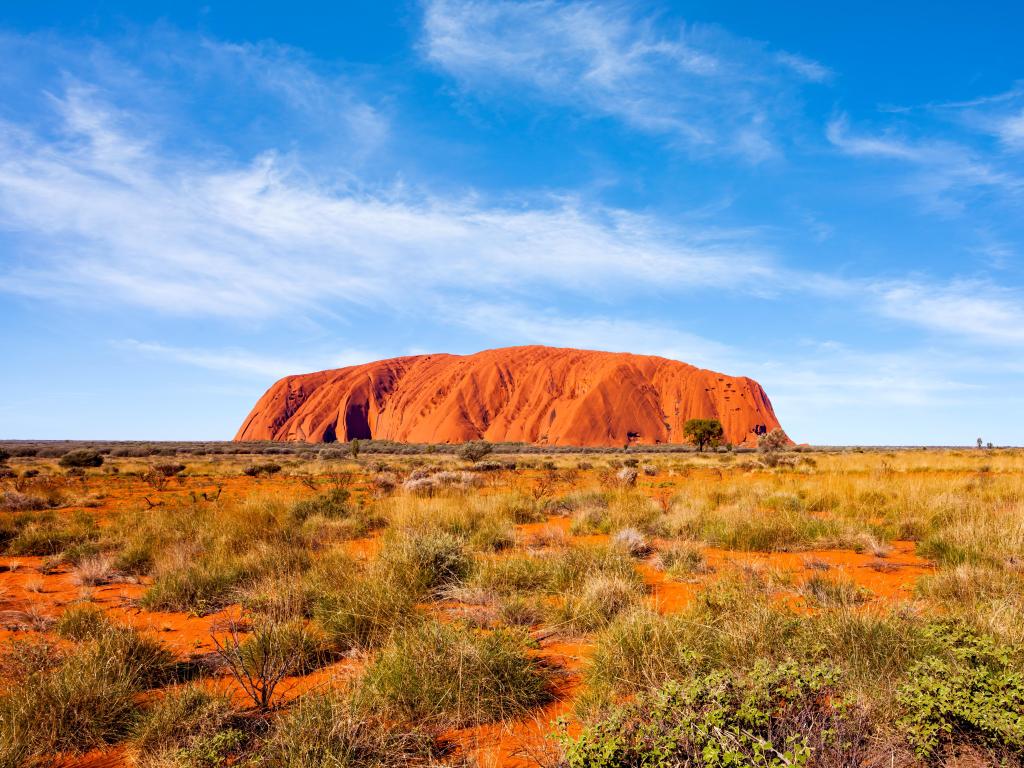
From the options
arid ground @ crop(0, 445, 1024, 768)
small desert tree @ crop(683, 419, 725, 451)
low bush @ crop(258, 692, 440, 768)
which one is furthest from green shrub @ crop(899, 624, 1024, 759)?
small desert tree @ crop(683, 419, 725, 451)

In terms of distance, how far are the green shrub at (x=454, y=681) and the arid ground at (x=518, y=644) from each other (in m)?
0.01

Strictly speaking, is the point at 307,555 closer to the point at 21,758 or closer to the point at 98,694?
the point at 98,694

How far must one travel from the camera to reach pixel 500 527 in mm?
8367

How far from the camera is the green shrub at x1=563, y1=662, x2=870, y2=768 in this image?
6.76 ft

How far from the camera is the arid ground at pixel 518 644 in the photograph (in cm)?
237

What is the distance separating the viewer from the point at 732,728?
214 cm

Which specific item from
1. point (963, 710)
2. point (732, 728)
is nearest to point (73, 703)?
point (732, 728)

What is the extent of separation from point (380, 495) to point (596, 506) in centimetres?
624

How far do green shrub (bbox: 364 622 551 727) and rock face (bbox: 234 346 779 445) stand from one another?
3438 inches

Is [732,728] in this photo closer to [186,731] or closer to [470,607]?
[186,731]

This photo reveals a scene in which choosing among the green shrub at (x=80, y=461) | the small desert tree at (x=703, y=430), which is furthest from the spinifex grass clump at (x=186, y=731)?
the small desert tree at (x=703, y=430)

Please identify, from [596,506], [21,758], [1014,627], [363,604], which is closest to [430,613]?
[363,604]

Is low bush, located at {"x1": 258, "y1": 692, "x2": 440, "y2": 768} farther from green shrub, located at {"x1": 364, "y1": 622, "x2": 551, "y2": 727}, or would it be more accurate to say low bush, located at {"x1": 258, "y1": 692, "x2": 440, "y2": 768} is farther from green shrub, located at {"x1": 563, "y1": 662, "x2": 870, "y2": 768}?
green shrub, located at {"x1": 563, "y1": 662, "x2": 870, "y2": 768}

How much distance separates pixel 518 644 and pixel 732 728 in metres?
1.98
